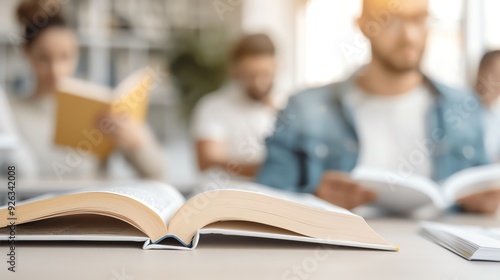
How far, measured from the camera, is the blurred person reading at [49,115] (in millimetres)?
2176

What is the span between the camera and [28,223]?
0.71 meters

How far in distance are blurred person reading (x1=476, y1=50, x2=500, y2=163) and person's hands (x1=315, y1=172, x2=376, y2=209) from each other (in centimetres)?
110

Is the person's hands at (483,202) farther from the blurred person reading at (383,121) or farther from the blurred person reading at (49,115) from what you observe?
the blurred person reading at (49,115)

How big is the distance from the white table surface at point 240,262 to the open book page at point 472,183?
0.49 meters

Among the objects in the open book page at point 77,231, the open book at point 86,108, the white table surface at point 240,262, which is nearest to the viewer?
the white table surface at point 240,262

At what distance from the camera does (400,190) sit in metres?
1.07

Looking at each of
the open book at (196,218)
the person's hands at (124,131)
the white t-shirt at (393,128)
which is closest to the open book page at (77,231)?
the open book at (196,218)

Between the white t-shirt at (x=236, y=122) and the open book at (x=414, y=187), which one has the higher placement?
the white t-shirt at (x=236, y=122)

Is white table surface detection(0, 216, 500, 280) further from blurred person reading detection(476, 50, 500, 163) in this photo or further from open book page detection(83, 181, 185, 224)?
blurred person reading detection(476, 50, 500, 163)

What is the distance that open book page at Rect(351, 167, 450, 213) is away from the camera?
1054mm

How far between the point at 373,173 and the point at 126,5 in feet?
10.9

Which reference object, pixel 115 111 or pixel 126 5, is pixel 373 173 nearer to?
pixel 115 111

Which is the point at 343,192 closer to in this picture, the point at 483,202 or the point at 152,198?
the point at 483,202

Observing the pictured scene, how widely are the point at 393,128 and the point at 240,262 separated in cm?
109
